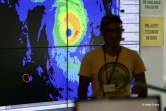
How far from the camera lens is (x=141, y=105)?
1.12m

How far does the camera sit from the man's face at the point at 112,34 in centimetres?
219

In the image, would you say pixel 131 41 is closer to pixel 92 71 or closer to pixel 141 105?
pixel 92 71

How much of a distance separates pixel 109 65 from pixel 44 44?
1.15 m

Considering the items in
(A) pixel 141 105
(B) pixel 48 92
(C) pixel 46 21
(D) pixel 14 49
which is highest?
(C) pixel 46 21

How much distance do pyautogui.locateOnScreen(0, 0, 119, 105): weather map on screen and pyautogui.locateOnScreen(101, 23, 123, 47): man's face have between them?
3.52ft

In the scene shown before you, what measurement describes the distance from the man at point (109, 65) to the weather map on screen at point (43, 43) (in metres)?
0.97

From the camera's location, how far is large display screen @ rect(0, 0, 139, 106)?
2951mm

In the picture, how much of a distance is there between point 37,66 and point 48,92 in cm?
29

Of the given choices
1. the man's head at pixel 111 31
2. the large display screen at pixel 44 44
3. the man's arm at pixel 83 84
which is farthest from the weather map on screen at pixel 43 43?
the man's head at pixel 111 31

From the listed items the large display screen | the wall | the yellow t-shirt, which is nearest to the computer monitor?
the yellow t-shirt

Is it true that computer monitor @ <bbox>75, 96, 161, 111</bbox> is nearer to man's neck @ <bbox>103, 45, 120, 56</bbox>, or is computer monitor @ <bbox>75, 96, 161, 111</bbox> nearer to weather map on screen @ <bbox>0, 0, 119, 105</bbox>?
man's neck @ <bbox>103, 45, 120, 56</bbox>

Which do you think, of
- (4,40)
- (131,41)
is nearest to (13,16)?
(4,40)

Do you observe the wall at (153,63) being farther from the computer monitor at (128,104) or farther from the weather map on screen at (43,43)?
the computer monitor at (128,104)

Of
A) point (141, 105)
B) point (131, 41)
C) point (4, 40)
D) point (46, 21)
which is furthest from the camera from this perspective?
point (131, 41)
